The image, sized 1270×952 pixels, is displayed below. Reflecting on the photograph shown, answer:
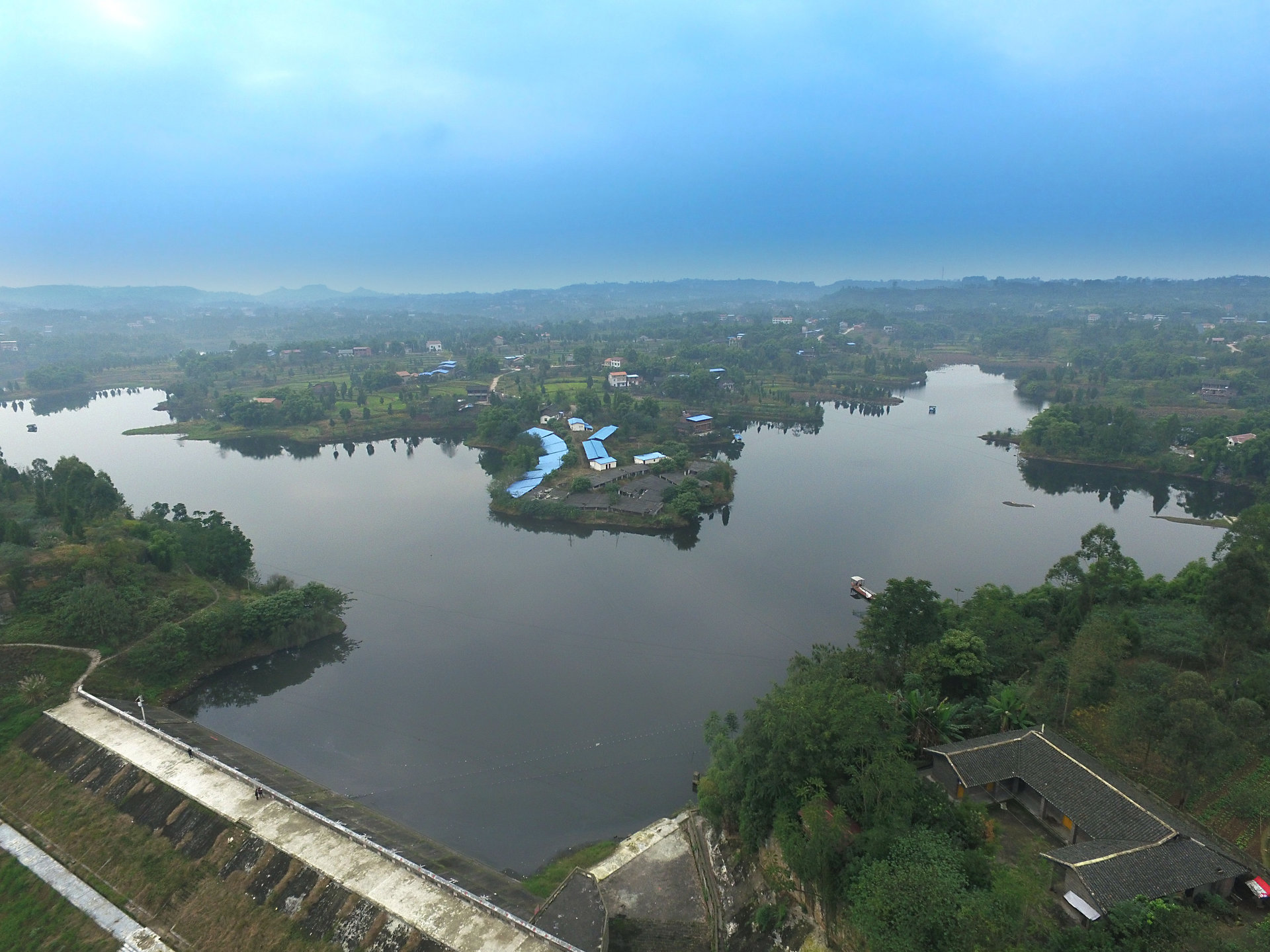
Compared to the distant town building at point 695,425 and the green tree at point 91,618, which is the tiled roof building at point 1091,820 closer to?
the green tree at point 91,618

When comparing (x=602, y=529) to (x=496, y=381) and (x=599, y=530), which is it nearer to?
(x=599, y=530)

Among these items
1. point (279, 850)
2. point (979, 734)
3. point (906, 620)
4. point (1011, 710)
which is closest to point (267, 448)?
point (279, 850)

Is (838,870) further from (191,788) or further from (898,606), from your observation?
(191,788)

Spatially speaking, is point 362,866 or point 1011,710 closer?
point 362,866

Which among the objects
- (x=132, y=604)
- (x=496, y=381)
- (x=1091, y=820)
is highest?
(x=1091, y=820)

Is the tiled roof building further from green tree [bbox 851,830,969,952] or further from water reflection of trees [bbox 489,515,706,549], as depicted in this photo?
water reflection of trees [bbox 489,515,706,549]

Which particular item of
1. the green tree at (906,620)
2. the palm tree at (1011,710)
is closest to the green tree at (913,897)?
the palm tree at (1011,710)
